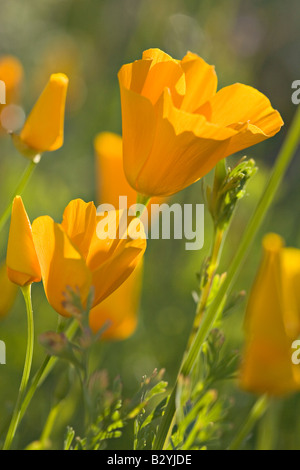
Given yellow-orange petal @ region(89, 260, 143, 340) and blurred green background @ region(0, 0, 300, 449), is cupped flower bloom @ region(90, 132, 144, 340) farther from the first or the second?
blurred green background @ region(0, 0, 300, 449)

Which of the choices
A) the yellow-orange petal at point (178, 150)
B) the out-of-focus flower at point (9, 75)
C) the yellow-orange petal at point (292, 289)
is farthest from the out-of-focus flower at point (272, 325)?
the out-of-focus flower at point (9, 75)

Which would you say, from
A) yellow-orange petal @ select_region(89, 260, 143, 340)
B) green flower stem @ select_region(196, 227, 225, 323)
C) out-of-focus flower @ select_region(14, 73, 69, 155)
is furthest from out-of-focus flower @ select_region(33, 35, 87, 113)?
green flower stem @ select_region(196, 227, 225, 323)

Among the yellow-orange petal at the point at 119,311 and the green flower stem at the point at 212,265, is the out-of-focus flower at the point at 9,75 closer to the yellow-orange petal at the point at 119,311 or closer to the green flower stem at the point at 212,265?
the yellow-orange petal at the point at 119,311

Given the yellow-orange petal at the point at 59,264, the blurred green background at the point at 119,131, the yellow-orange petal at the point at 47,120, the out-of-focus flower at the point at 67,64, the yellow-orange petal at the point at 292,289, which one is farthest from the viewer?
the out-of-focus flower at the point at 67,64

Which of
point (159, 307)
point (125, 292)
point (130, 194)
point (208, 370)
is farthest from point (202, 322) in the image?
point (159, 307)
